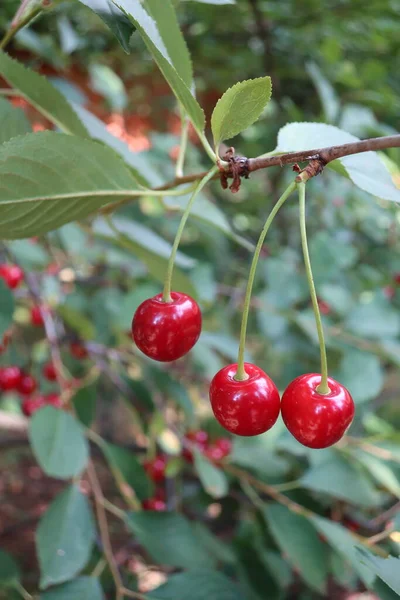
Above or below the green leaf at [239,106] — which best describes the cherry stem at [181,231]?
below

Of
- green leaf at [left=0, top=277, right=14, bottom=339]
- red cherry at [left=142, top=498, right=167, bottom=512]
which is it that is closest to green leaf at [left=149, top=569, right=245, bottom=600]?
red cherry at [left=142, top=498, right=167, bottom=512]

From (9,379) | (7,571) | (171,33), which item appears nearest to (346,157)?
(171,33)

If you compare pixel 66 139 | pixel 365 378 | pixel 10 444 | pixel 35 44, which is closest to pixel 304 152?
pixel 66 139

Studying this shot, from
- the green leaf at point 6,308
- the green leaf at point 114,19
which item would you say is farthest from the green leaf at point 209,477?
the green leaf at point 114,19

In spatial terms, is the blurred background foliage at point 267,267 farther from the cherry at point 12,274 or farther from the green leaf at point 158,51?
the green leaf at point 158,51

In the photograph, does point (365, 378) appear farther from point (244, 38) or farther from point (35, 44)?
point (244, 38)

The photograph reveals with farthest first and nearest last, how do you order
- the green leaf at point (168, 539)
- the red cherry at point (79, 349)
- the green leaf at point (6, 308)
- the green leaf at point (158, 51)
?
the red cherry at point (79, 349) → the green leaf at point (168, 539) → the green leaf at point (6, 308) → the green leaf at point (158, 51)

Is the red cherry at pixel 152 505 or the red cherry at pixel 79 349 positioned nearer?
the red cherry at pixel 152 505

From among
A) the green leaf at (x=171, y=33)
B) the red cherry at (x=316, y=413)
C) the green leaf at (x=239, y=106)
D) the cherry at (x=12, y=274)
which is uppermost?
the green leaf at (x=171, y=33)
